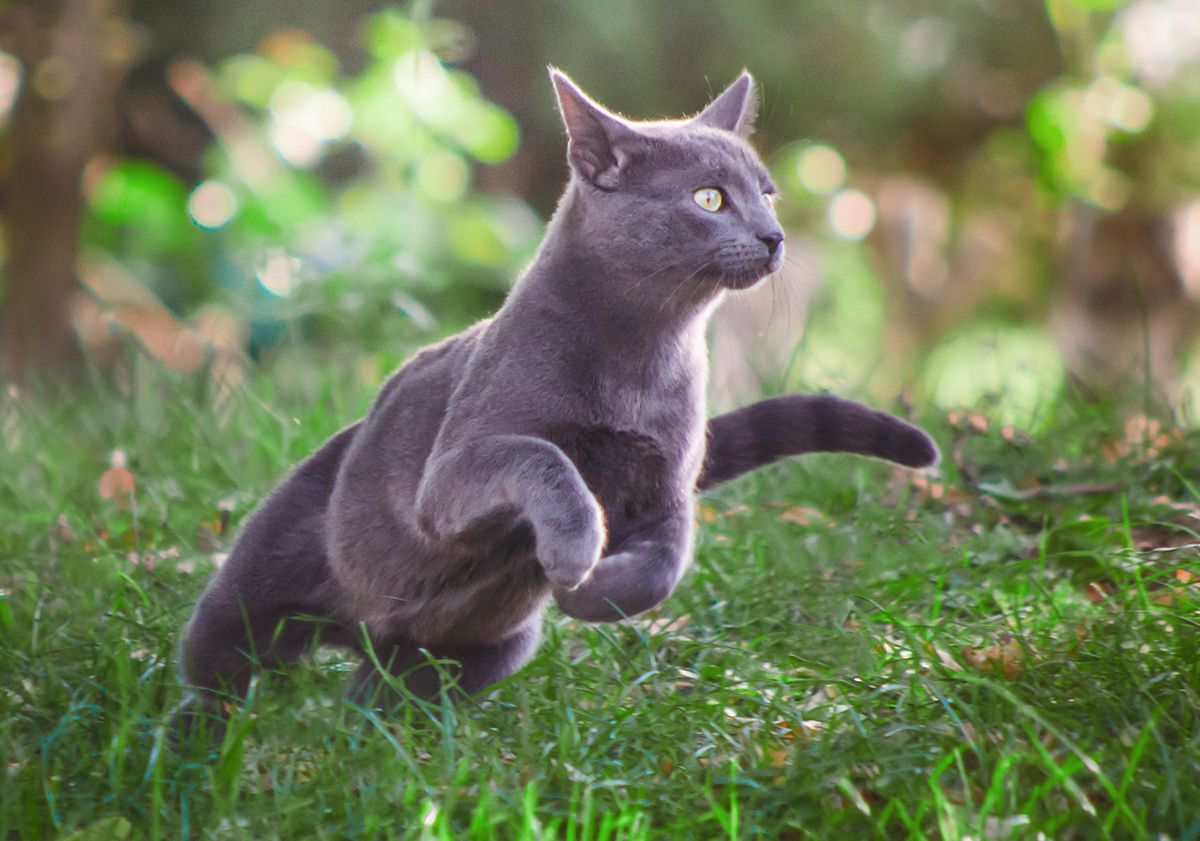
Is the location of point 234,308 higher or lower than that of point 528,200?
lower

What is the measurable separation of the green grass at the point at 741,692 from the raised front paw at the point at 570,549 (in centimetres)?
27

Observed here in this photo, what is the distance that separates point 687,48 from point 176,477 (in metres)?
3.29

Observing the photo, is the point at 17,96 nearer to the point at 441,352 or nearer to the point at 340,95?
the point at 340,95

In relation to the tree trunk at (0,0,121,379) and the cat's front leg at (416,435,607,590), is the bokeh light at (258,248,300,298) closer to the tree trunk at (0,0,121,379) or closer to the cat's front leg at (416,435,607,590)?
the tree trunk at (0,0,121,379)

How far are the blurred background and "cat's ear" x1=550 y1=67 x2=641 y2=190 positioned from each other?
2106 millimetres

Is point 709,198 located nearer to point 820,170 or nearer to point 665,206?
point 665,206

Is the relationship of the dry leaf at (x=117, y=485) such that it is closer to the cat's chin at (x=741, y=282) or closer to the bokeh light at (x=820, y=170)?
the cat's chin at (x=741, y=282)

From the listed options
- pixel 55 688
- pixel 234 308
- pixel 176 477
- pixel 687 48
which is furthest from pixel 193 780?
pixel 687 48

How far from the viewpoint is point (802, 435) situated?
2.23m

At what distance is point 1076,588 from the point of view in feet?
8.66

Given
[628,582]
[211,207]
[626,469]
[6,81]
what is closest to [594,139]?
[626,469]

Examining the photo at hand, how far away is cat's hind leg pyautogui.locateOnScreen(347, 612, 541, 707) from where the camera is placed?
215 centimetres

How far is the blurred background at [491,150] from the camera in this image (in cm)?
530

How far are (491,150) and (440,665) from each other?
365cm
